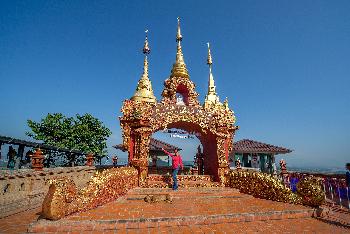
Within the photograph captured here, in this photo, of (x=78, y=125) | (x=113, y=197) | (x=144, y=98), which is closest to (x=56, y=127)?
(x=78, y=125)

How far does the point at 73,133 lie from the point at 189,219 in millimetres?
28643

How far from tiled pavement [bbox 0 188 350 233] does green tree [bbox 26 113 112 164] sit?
24.2m

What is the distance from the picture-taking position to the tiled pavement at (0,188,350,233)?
6895 millimetres

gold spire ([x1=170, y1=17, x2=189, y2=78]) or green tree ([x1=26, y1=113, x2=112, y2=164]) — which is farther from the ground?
gold spire ([x1=170, y1=17, x2=189, y2=78])

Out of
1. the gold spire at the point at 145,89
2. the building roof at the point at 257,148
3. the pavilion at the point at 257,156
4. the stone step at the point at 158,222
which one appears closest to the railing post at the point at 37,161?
the stone step at the point at 158,222

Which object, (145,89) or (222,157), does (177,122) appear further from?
(145,89)

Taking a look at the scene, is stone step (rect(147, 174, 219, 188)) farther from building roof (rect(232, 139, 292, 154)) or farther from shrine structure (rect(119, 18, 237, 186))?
building roof (rect(232, 139, 292, 154))

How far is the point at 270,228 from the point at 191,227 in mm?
2621

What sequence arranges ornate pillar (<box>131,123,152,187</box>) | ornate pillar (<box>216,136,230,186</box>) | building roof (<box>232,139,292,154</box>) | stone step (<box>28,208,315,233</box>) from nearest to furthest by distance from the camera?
stone step (<box>28,208,315,233</box>)
ornate pillar (<box>131,123,152,187</box>)
ornate pillar (<box>216,136,230,186</box>)
building roof (<box>232,139,292,154</box>)

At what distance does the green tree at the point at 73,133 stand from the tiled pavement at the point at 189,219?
2418 cm

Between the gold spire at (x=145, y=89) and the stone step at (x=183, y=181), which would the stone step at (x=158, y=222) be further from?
the gold spire at (x=145, y=89)

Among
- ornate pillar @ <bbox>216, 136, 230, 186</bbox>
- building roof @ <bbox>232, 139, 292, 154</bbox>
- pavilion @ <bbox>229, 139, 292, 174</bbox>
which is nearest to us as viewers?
ornate pillar @ <bbox>216, 136, 230, 186</bbox>

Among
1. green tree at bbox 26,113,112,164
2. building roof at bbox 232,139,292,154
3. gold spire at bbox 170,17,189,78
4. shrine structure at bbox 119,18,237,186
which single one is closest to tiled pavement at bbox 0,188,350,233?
shrine structure at bbox 119,18,237,186

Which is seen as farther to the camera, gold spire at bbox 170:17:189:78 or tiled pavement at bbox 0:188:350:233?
Answer: gold spire at bbox 170:17:189:78
